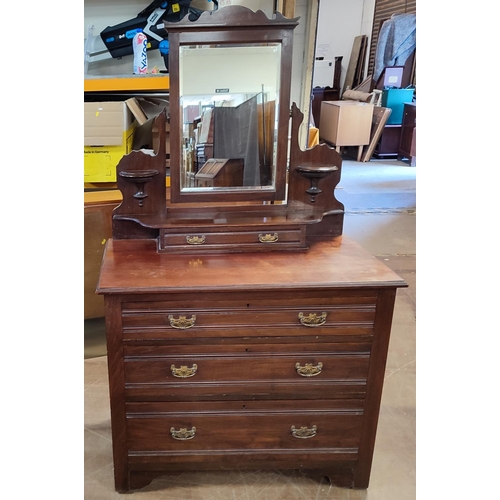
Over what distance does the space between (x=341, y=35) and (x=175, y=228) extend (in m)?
7.57

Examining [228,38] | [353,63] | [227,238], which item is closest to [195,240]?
[227,238]

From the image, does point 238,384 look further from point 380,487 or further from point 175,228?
point 380,487

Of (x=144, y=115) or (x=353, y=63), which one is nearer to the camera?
(x=144, y=115)

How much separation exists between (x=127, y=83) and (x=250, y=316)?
1.41m

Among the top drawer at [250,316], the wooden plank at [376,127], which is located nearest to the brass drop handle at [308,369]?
the top drawer at [250,316]

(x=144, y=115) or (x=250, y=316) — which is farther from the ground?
(x=144, y=115)

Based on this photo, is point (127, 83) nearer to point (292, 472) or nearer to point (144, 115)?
point (144, 115)

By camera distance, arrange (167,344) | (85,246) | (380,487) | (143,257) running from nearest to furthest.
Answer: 1. (167,344)
2. (143,257)
3. (380,487)
4. (85,246)

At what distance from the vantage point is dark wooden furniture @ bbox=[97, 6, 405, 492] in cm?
140

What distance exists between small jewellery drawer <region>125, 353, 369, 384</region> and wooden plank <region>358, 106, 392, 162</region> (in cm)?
583

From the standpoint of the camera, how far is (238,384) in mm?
1471

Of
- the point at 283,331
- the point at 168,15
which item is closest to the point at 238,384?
the point at 283,331

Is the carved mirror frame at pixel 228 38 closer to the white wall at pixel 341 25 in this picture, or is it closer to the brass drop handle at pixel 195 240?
the brass drop handle at pixel 195 240

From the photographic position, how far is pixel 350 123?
6684mm
